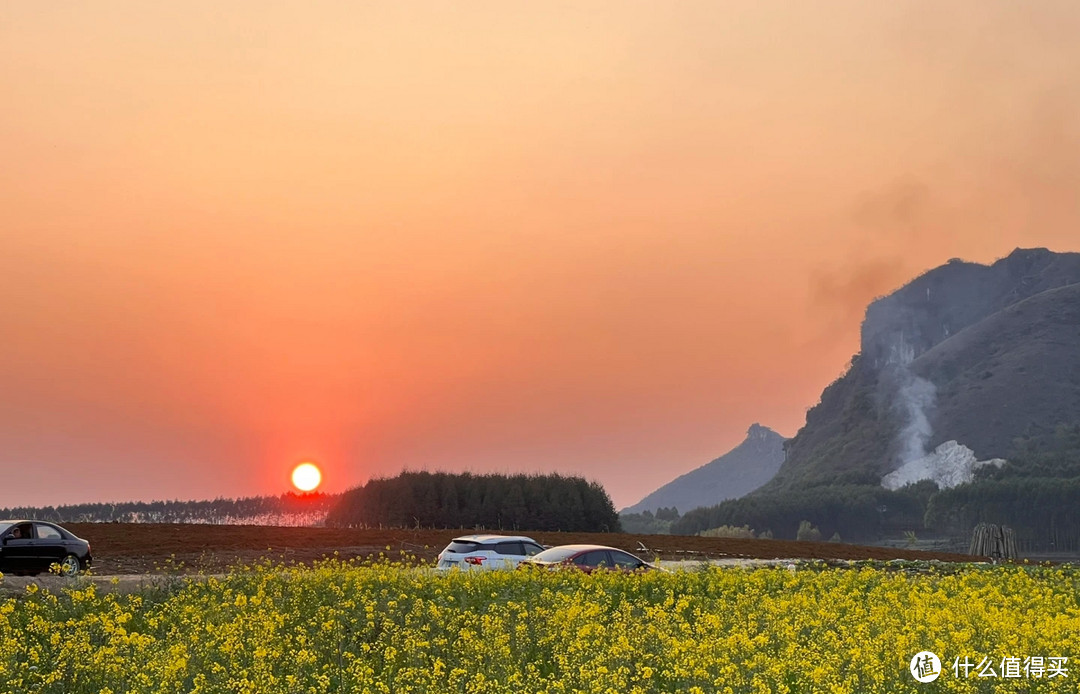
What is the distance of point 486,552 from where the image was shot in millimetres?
31516

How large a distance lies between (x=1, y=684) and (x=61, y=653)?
3.11 feet

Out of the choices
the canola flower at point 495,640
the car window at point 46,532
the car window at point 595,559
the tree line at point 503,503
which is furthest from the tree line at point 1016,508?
the canola flower at point 495,640

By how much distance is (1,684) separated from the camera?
1423 centimetres

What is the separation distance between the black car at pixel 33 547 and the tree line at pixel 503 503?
3767 centimetres

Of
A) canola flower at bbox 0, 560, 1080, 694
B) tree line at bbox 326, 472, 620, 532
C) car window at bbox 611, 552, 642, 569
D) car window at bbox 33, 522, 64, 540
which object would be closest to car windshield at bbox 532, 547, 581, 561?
car window at bbox 611, 552, 642, 569

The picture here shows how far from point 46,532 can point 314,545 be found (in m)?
16.0

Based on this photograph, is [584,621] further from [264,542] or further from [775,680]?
[264,542]

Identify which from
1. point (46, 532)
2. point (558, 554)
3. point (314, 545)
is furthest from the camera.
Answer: point (314, 545)

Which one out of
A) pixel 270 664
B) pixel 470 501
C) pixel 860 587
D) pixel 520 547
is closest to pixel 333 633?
pixel 270 664

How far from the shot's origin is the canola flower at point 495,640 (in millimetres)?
14117

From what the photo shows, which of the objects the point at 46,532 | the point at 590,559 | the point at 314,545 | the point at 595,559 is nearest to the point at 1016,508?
the point at 314,545

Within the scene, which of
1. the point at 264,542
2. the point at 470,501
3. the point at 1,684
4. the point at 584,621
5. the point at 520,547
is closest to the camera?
the point at 1,684

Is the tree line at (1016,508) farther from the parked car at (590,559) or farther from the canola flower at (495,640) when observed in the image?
the canola flower at (495,640)

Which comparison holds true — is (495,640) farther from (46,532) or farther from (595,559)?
(46,532)
